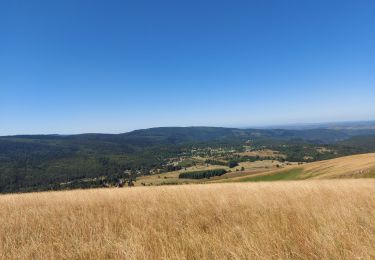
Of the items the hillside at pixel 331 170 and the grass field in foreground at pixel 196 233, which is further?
the hillside at pixel 331 170

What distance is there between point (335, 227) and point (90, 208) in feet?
24.7

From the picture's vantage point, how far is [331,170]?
5012cm

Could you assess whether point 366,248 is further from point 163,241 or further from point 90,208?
point 90,208

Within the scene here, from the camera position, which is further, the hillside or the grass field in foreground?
the hillside

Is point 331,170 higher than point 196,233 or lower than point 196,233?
lower

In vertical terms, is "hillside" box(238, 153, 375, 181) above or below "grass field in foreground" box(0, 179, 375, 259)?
below

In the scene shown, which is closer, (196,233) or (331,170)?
(196,233)

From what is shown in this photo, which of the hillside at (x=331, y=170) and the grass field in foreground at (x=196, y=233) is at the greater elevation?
the grass field in foreground at (x=196, y=233)

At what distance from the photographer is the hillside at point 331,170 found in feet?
133

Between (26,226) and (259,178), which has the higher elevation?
(26,226)

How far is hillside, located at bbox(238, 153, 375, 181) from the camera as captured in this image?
133 feet

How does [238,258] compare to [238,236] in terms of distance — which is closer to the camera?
[238,258]

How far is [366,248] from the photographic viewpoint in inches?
166

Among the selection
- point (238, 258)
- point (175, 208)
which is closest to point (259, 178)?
point (175, 208)
